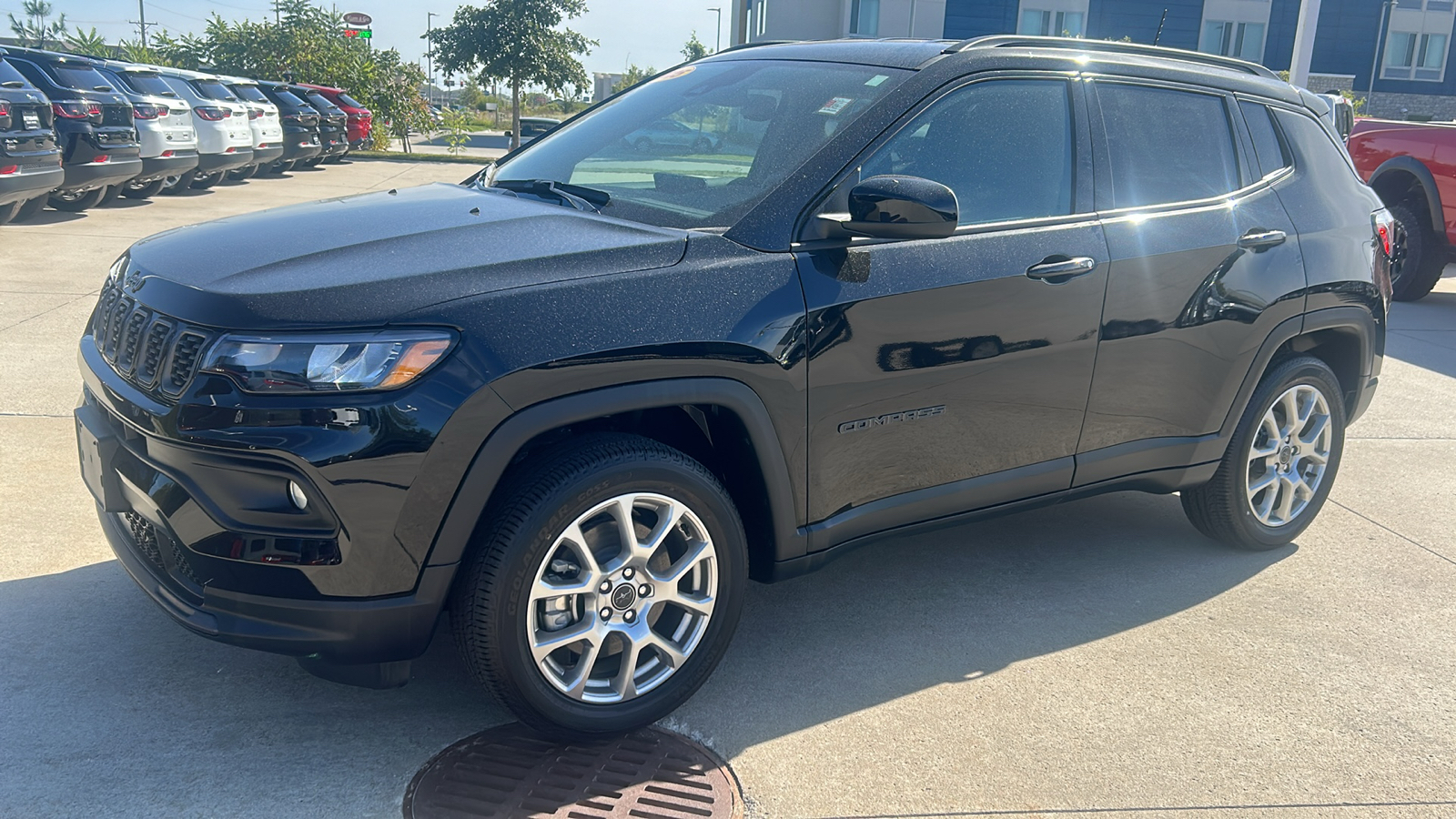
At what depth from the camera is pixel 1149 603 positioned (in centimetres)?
422

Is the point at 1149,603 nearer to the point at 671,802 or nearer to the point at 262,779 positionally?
the point at 671,802

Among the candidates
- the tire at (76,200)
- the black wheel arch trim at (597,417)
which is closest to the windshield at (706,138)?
the black wheel arch trim at (597,417)

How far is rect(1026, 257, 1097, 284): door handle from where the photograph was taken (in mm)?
3668

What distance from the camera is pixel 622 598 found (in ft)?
10.1

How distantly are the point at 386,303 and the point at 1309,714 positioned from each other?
2.77 m

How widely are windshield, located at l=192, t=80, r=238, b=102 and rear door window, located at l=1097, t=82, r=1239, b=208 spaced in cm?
1598

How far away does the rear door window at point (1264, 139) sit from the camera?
14.7 ft

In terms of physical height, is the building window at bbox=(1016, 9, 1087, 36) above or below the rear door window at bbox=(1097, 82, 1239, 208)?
above

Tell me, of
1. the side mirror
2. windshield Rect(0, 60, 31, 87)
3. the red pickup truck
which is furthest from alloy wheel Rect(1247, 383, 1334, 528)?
windshield Rect(0, 60, 31, 87)

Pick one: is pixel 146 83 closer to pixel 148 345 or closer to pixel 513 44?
pixel 148 345

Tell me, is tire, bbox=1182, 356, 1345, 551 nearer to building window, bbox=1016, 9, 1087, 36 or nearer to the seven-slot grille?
the seven-slot grille

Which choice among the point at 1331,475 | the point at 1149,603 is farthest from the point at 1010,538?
the point at 1331,475

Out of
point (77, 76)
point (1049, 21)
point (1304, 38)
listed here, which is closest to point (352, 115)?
point (77, 76)

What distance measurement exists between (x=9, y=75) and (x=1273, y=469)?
1125cm
